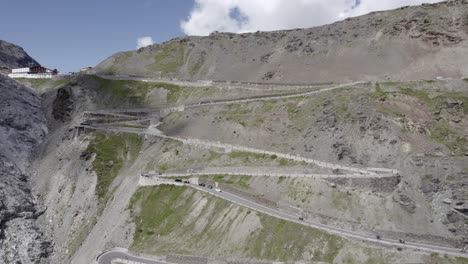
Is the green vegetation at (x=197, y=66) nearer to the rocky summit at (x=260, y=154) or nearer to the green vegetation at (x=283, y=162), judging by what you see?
the rocky summit at (x=260, y=154)

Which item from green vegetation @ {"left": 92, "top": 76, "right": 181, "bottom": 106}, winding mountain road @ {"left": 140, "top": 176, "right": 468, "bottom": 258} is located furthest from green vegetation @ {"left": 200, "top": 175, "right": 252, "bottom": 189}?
green vegetation @ {"left": 92, "top": 76, "right": 181, "bottom": 106}

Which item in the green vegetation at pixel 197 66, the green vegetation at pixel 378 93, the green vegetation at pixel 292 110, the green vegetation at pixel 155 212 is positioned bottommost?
the green vegetation at pixel 155 212

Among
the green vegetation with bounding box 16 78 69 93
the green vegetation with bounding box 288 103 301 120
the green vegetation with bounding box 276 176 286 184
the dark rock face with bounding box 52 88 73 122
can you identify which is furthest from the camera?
the green vegetation with bounding box 16 78 69 93

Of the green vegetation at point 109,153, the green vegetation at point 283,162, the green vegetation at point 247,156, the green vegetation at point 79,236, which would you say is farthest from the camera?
the green vegetation at point 109,153

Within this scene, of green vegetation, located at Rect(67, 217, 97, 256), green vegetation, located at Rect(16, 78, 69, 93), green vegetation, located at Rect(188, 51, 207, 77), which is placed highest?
green vegetation, located at Rect(188, 51, 207, 77)

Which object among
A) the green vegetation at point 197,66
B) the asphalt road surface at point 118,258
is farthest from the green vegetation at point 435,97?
the green vegetation at point 197,66

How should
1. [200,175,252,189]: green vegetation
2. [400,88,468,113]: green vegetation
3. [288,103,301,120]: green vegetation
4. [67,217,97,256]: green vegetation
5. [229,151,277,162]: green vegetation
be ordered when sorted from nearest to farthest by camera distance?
[200,175,252,189]: green vegetation, [400,88,468,113]: green vegetation, [229,151,277,162]: green vegetation, [67,217,97,256]: green vegetation, [288,103,301,120]: green vegetation

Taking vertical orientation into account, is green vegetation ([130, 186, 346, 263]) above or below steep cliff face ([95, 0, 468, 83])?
below

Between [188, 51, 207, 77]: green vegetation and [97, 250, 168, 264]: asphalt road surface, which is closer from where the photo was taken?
[97, 250, 168, 264]: asphalt road surface

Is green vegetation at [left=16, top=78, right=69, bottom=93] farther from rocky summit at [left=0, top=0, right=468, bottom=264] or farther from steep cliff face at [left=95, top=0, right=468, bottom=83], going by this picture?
steep cliff face at [left=95, top=0, right=468, bottom=83]
